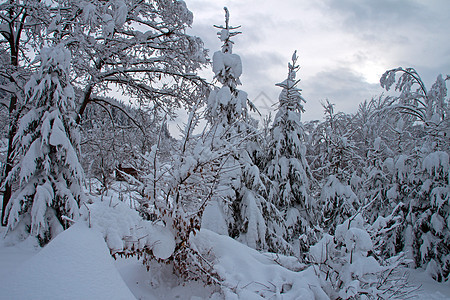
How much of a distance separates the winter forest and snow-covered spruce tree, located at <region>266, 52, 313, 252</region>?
55 mm

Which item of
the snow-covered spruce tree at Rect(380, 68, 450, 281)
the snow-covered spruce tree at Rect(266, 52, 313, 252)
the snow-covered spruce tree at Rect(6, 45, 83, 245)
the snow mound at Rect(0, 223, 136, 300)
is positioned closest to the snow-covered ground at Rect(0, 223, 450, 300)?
the snow mound at Rect(0, 223, 136, 300)

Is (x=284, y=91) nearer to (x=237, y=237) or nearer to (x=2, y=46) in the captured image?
(x=237, y=237)

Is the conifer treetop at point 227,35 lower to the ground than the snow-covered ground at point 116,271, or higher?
higher

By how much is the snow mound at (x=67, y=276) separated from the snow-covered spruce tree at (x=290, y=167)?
7.43 m

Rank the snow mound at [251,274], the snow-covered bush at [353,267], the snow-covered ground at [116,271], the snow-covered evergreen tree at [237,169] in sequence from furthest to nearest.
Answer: the snow-covered evergreen tree at [237,169], the snow mound at [251,274], the snow-covered bush at [353,267], the snow-covered ground at [116,271]

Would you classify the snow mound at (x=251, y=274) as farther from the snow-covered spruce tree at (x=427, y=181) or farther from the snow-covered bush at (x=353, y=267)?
the snow-covered spruce tree at (x=427, y=181)

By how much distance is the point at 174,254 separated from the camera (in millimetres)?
4047

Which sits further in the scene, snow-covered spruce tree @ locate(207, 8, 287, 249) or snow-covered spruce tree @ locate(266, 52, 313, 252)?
snow-covered spruce tree @ locate(266, 52, 313, 252)

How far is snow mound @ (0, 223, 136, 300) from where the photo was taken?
6.55 feet

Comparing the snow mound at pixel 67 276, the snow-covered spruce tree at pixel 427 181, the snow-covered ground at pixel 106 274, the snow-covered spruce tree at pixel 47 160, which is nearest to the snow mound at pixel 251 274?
the snow-covered ground at pixel 106 274

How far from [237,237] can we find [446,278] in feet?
27.0

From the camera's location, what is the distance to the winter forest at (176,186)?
3.56 m

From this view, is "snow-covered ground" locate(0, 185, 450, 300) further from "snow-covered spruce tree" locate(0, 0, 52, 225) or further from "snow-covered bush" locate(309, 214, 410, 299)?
"snow-covered spruce tree" locate(0, 0, 52, 225)

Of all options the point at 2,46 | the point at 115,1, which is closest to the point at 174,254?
the point at 115,1
